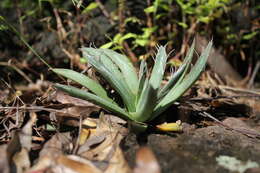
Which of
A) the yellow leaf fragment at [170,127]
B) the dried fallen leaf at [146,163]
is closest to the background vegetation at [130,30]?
the yellow leaf fragment at [170,127]

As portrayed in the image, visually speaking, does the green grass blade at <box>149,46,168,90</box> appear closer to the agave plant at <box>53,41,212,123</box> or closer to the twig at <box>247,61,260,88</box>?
the agave plant at <box>53,41,212,123</box>

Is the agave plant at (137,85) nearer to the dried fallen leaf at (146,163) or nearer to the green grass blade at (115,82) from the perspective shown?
the green grass blade at (115,82)

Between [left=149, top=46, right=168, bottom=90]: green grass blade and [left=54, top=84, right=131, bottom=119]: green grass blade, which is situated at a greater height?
[left=149, top=46, right=168, bottom=90]: green grass blade

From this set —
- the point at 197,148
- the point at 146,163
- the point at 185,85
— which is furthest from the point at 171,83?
the point at 146,163

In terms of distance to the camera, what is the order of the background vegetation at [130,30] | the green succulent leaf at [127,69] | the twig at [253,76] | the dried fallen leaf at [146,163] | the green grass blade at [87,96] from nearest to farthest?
1. the dried fallen leaf at [146,163]
2. the green grass blade at [87,96]
3. the green succulent leaf at [127,69]
4. the background vegetation at [130,30]
5. the twig at [253,76]

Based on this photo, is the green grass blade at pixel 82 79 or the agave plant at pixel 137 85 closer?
the agave plant at pixel 137 85

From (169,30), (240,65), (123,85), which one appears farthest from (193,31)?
(123,85)

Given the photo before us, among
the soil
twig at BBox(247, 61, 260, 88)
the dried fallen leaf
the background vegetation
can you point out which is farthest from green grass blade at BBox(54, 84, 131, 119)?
twig at BBox(247, 61, 260, 88)

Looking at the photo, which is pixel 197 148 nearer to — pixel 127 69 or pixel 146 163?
pixel 146 163
